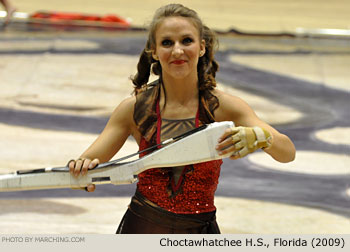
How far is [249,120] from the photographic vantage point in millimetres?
2559

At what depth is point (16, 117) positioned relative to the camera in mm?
6035

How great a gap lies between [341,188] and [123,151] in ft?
5.40

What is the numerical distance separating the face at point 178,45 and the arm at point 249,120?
0.18m

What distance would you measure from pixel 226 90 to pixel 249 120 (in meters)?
4.19

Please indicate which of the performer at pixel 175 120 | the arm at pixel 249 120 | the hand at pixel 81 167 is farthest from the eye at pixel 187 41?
the hand at pixel 81 167

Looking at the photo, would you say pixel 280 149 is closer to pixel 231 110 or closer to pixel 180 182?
pixel 231 110

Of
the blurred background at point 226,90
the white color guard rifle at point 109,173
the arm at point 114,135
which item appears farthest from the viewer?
the blurred background at point 226,90

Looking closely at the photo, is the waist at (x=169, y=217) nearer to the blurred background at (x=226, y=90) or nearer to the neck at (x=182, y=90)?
the neck at (x=182, y=90)

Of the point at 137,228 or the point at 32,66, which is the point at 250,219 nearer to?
the point at 137,228

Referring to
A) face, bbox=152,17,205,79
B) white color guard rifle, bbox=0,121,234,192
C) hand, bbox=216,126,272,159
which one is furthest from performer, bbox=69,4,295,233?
hand, bbox=216,126,272,159

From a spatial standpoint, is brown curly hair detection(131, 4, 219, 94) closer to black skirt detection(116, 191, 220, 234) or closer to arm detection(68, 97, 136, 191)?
arm detection(68, 97, 136, 191)

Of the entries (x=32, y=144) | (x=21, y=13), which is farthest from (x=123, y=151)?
(x=21, y=13)

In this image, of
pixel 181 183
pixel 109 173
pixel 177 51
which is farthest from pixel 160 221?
pixel 177 51

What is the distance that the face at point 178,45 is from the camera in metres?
2.53
